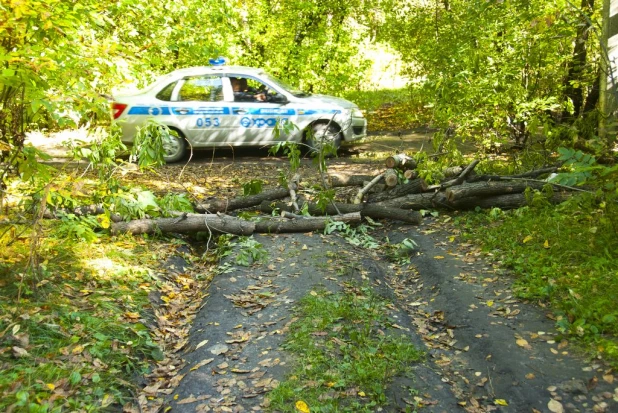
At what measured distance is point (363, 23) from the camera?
1464cm

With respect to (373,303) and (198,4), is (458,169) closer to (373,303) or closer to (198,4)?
(373,303)

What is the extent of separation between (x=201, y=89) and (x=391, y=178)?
4758 mm

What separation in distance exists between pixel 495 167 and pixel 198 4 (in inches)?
239

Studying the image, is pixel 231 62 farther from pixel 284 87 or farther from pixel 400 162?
pixel 400 162

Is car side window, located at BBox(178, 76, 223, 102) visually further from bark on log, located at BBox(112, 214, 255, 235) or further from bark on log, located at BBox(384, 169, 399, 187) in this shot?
bark on log, located at BBox(112, 214, 255, 235)

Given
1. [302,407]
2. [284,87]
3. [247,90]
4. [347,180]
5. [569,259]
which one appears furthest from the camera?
[284,87]

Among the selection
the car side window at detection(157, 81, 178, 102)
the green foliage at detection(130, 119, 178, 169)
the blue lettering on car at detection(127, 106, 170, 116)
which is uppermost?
the car side window at detection(157, 81, 178, 102)

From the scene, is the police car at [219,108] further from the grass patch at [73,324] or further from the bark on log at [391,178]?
the grass patch at [73,324]

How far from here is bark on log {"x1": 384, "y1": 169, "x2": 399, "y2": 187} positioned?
A: 8.20 m

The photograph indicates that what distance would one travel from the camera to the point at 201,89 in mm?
11008

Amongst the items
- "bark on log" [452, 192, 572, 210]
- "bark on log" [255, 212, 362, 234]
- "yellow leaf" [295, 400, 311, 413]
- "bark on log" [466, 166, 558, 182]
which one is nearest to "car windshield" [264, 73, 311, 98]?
"bark on log" [255, 212, 362, 234]

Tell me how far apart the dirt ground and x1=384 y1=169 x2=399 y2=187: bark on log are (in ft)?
3.00

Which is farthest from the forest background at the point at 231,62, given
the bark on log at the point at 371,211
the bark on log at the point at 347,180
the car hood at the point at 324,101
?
the car hood at the point at 324,101

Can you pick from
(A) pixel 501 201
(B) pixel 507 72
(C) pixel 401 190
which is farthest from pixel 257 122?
(A) pixel 501 201
